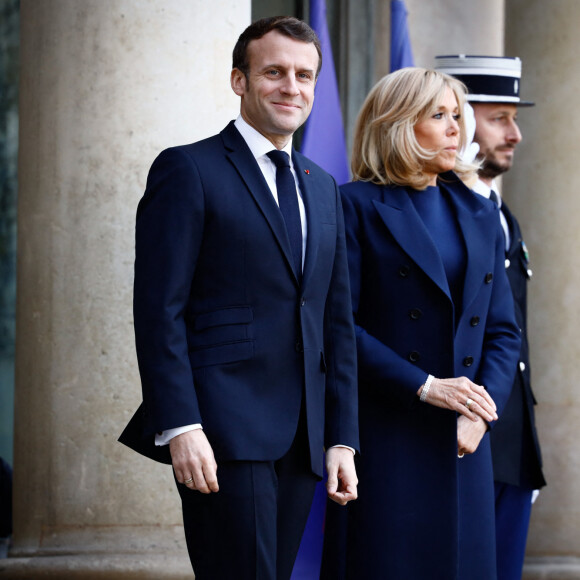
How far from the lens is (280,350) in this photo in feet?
9.25

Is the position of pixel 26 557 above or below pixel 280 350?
below

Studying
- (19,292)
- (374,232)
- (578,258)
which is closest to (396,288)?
(374,232)

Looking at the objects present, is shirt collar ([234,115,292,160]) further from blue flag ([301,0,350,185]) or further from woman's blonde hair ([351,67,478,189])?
blue flag ([301,0,350,185])

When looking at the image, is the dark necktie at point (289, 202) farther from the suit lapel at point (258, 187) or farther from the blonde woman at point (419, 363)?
the blonde woman at point (419, 363)

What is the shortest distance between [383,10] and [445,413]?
3449 millimetres

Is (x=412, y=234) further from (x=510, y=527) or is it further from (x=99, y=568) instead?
(x=510, y=527)

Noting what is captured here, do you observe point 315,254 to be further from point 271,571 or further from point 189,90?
point 189,90

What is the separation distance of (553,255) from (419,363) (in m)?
2.45

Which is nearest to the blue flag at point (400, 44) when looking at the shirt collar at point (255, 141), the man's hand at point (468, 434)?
the man's hand at point (468, 434)

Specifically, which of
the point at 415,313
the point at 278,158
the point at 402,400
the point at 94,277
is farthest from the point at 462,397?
the point at 94,277

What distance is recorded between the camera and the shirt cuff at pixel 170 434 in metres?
2.63

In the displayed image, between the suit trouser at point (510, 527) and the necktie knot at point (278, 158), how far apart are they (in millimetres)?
2221

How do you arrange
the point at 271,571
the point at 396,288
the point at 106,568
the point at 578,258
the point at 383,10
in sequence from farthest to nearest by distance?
the point at 383,10 → the point at 578,258 → the point at 106,568 → the point at 396,288 → the point at 271,571

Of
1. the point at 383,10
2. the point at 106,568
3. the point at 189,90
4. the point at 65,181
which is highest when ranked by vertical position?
the point at 383,10
